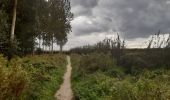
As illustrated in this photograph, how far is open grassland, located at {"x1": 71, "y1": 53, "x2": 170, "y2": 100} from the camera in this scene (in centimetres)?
1070

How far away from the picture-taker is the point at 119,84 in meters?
12.7

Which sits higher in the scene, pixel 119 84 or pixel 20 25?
pixel 20 25

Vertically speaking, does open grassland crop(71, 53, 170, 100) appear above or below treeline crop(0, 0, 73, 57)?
below

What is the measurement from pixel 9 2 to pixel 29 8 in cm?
274

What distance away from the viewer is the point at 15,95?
38.6 ft

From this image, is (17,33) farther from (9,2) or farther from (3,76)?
(3,76)

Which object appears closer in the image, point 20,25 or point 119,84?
point 119,84

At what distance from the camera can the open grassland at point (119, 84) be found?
421 inches

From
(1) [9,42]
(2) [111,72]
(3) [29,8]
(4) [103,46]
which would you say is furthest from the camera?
(4) [103,46]

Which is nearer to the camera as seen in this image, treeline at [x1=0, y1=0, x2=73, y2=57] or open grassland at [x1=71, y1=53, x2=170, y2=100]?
open grassland at [x1=71, y1=53, x2=170, y2=100]

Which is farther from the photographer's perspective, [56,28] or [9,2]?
[56,28]

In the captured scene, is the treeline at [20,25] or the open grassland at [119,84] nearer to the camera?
the open grassland at [119,84]

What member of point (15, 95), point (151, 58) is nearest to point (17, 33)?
point (151, 58)

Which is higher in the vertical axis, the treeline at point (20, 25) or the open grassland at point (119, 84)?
the treeline at point (20, 25)
